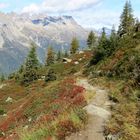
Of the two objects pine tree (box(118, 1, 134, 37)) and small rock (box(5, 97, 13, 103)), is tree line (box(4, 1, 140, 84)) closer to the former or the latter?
pine tree (box(118, 1, 134, 37))

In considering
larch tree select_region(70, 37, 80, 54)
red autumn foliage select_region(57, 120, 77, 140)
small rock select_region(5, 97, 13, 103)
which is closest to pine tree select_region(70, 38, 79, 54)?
larch tree select_region(70, 37, 80, 54)

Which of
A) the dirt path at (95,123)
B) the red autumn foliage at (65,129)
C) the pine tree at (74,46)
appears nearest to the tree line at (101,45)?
the pine tree at (74,46)

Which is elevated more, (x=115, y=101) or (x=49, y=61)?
(x=115, y=101)

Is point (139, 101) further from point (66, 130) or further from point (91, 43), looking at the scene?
point (91, 43)

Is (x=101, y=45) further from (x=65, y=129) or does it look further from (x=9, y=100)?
(x=65, y=129)

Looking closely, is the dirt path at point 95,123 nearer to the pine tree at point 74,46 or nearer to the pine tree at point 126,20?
the pine tree at point 126,20

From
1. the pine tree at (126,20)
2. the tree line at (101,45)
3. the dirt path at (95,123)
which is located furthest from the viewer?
the pine tree at (126,20)

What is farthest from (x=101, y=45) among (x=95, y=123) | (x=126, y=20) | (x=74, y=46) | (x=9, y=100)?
(x=74, y=46)

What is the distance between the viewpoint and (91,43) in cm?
13438

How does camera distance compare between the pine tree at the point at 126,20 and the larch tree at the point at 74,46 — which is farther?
the larch tree at the point at 74,46

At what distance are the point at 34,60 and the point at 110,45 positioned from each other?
216 ft

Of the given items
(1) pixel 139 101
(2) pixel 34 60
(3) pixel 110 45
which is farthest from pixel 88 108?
(2) pixel 34 60

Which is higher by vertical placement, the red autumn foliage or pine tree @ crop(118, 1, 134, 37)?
pine tree @ crop(118, 1, 134, 37)

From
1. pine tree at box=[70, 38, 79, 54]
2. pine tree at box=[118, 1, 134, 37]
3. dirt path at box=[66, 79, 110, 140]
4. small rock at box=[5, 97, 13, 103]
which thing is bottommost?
small rock at box=[5, 97, 13, 103]
